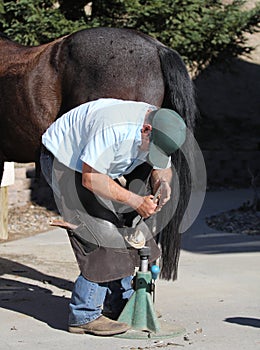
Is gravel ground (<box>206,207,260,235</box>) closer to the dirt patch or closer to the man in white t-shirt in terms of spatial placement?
the dirt patch

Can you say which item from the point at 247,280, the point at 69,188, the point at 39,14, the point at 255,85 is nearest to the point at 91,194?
the point at 69,188

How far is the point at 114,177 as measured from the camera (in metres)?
4.24

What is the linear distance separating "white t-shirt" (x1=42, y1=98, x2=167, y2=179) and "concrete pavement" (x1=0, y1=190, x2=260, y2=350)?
3.24 ft

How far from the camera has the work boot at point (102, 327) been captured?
4.24 m

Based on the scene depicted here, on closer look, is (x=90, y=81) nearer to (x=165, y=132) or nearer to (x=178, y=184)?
(x=178, y=184)

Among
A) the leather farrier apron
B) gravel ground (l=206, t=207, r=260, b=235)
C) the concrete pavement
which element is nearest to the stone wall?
the concrete pavement

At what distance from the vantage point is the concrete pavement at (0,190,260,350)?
13.8 feet

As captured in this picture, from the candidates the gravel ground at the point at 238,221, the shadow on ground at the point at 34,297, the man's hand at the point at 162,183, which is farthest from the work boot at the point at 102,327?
the gravel ground at the point at 238,221

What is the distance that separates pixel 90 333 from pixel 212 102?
41.0 ft

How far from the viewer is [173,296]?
206 inches

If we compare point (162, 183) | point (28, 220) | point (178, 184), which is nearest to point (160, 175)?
point (162, 183)

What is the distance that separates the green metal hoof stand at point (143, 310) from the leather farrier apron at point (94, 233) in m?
0.07

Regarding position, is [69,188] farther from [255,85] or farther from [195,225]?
[255,85]

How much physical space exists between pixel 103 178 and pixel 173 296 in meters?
1.59
